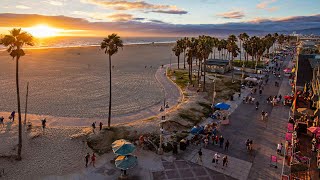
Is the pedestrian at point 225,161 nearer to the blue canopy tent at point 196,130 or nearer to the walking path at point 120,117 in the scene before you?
the blue canopy tent at point 196,130

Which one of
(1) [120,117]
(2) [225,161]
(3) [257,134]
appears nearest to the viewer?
(2) [225,161]

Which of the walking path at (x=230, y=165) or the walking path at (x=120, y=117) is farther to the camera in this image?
the walking path at (x=120, y=117)

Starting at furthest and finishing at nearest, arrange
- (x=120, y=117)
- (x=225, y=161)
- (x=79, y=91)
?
(x=79, y=91) → (x=120, y=117) → (x=225, y=161)

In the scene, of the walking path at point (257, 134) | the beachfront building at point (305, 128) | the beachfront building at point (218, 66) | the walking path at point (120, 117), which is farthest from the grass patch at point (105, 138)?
the beachfront building at point (218, 66)

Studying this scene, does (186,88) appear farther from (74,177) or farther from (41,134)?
(74,177)

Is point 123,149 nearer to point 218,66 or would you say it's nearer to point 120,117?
point 120,117

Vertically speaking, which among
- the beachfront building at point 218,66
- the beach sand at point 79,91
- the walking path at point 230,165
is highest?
the beachfront building at point 218,66

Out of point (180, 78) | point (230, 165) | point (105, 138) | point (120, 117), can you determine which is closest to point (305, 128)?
point (230, 165)

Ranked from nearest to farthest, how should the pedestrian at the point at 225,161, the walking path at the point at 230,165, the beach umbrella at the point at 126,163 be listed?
the beach umbrella at the point at 126,163
the walking path at the point at 230,165
the pedestrian at the point at 225,161

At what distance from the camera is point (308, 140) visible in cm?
2775

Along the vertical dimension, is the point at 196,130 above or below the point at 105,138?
above

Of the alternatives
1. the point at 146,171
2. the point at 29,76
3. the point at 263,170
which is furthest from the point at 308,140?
the point at 29,76

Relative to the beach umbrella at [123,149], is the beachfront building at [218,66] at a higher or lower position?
higher

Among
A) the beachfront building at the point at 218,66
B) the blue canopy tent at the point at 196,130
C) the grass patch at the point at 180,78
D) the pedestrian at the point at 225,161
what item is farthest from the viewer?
the beachfront building at the point at 218,66
